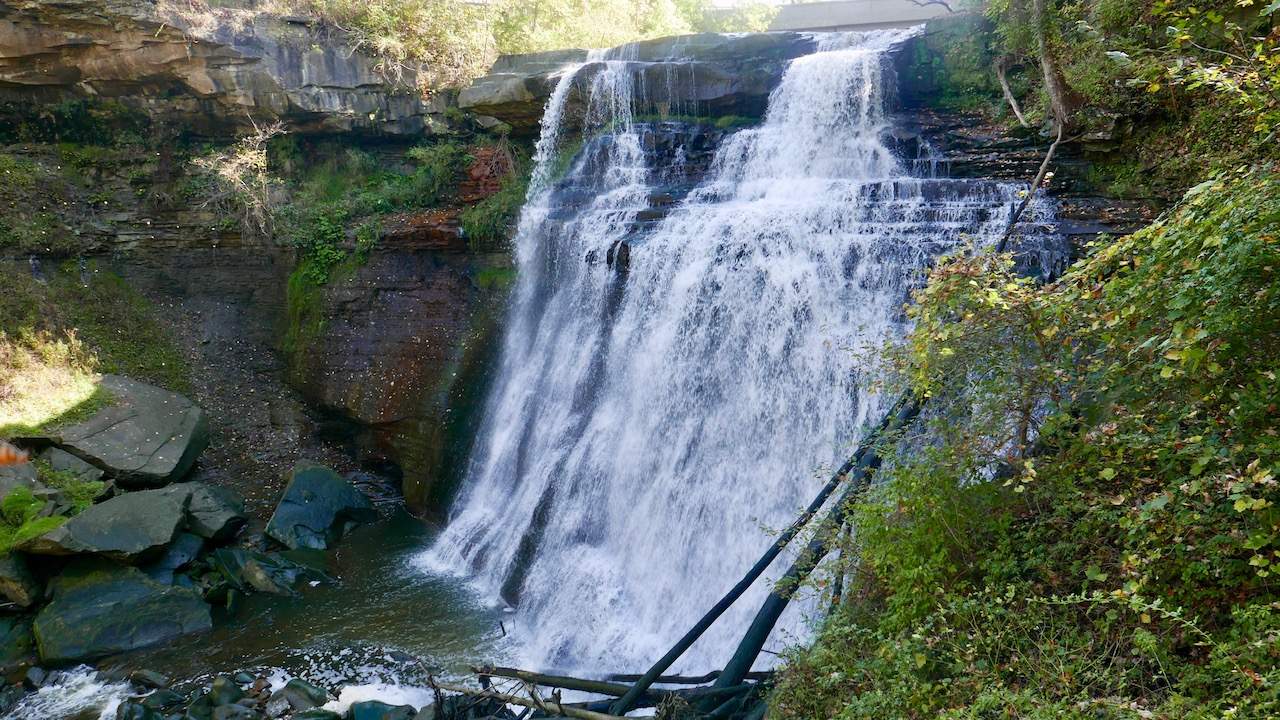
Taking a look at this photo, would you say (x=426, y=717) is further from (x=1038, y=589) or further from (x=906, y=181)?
(x=906, y=181)

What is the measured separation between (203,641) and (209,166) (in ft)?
30.3

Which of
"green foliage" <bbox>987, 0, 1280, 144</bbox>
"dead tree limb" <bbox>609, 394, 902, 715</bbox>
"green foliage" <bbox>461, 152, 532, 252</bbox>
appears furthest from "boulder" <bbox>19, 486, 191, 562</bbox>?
"green foliage" <bbox>987, 0, 1280, 144</bbox>

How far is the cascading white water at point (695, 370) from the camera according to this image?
25.2ft

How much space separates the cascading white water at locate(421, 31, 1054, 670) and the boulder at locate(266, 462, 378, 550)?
176cm

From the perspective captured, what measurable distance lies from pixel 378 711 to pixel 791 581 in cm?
425

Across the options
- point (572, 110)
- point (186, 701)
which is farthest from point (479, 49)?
point (186, 701)

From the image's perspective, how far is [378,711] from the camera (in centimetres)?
658

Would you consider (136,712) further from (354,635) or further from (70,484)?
(70,484)

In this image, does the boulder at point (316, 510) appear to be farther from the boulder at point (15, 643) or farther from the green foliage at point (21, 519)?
the boulder at point (15, 643)

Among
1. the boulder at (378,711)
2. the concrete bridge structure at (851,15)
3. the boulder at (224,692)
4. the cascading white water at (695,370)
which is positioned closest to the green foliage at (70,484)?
the boulder at (224,692)

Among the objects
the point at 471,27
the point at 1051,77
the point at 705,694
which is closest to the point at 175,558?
the point at 705,694

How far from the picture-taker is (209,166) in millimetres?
14062

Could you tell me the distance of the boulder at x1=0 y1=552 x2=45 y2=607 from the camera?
28.7 feet

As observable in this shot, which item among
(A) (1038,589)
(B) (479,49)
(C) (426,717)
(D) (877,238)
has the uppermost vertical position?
(B) (479,49)
